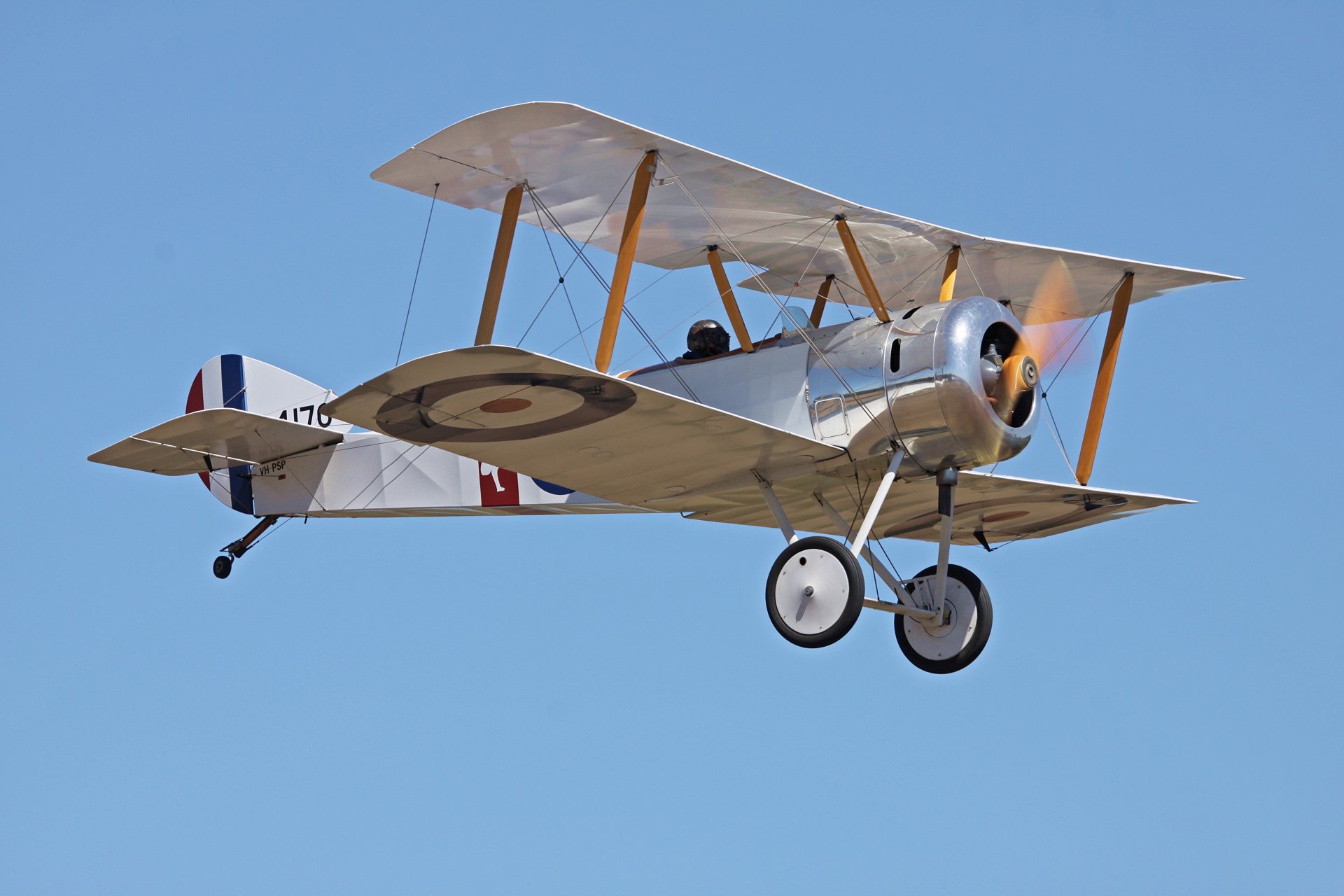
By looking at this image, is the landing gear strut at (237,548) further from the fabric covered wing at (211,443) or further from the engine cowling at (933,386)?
the engine cowling at (933,386)

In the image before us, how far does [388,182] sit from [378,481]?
3.78m

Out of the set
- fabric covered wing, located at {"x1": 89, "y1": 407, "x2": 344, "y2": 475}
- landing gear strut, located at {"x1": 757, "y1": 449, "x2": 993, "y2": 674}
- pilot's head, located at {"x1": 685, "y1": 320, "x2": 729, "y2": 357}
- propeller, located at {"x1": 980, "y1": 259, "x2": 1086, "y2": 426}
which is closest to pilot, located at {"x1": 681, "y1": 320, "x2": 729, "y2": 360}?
pilot's head, located at {"x1": 685, "y1": 320, "x2": 729, "y2": 357}

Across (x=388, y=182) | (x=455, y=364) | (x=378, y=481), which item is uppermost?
(x=388, y=182)

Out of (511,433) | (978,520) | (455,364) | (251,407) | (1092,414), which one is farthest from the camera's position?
(251,407)

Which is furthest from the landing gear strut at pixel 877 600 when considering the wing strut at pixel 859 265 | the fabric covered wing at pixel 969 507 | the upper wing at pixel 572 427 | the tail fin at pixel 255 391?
the tail fin at pixel 255 391

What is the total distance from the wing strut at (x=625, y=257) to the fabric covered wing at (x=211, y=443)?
4.11 meters

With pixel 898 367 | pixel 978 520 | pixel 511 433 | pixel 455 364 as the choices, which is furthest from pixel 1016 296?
pixel 455 364

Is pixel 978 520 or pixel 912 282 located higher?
pixel 912 282

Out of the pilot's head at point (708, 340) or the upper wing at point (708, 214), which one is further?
the pilot's head at point (708, 340)

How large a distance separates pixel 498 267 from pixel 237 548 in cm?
507

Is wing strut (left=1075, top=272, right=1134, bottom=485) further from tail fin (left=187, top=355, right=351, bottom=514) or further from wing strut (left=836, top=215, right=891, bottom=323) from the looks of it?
tail fin (left=187, top=355, right=351, bottom=514)

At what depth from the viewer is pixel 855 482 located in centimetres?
1266

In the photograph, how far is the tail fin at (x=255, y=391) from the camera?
16828 millimetres

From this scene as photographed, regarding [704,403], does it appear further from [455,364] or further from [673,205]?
Result: [455,364]
